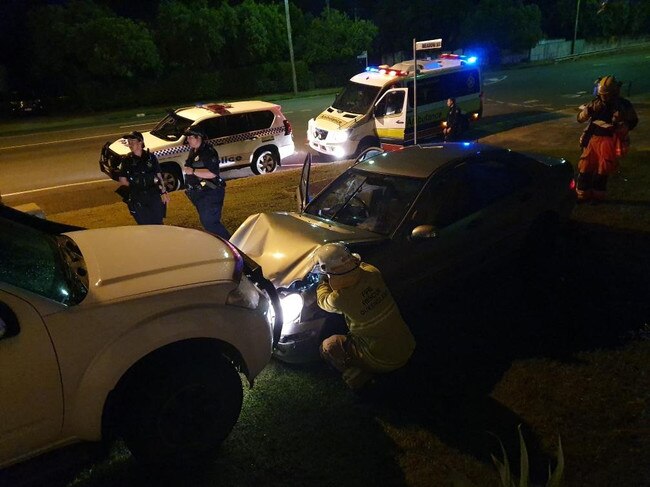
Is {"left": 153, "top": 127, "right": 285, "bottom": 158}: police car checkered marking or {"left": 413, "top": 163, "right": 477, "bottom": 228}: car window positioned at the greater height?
{"left": 413, "top": 163, "right": 477, "bottom": 228}: car window

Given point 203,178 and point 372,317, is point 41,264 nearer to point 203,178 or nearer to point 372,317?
point 372,317

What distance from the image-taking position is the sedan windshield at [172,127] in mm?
→ 11336

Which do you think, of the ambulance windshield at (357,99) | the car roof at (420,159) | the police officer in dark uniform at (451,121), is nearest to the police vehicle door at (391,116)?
the ambulance windshield at (357,99)

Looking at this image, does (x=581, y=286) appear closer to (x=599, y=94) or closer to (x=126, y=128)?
(x=599, y=94)

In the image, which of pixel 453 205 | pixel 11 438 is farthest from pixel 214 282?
pixel 453 205

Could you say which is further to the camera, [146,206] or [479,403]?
[146,206]

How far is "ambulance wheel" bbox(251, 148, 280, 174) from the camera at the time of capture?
12336 mm

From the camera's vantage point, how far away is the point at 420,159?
17.1 feet

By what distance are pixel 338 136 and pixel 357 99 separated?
1.47 meters

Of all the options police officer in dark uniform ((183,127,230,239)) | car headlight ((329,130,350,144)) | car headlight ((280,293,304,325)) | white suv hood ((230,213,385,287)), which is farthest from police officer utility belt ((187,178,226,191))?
car headlight ((329,130,350,144))

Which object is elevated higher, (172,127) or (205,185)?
(205,185)

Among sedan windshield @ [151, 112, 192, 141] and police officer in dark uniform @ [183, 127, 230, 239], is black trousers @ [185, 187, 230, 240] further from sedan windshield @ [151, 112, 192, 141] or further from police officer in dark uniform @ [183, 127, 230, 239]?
sedan windshield @ [151, 112, 192, 141]

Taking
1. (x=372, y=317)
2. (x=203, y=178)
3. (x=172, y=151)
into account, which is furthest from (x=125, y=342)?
(x=172, y=151)

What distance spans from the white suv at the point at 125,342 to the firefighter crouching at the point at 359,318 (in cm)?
48
